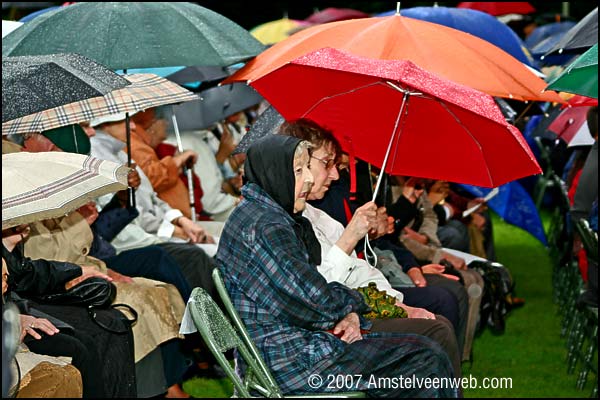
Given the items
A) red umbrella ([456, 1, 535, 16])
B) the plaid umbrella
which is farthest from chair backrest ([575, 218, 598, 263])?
red umbrella ([456, 1, 535, 16])

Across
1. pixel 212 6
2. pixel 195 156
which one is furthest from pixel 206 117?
pixel 212 6

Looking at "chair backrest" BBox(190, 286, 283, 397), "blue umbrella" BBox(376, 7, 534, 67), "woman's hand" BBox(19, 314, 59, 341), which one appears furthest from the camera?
"blue umbrella" BBox(376, 7, 534, 67)

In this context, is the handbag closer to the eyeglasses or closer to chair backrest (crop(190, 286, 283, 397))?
chair backrest (crop(190, 286, 283, 397))

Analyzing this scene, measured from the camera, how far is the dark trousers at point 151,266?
19.6 ft

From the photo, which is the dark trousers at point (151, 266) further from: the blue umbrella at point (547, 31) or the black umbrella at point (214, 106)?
the blue umbrella at point (547, 31)

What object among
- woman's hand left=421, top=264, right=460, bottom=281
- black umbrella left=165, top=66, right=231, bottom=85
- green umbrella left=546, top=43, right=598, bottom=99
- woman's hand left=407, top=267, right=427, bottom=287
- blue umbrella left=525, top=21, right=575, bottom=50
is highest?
green umbrella left=546, top=43, right=598, bottom=99

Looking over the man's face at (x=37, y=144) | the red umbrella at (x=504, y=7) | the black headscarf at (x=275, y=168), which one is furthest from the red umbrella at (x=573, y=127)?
the red umbrella at (x=504, y=7)

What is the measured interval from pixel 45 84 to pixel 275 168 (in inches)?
38.1

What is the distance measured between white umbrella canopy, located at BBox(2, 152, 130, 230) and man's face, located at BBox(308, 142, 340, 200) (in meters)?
0.81

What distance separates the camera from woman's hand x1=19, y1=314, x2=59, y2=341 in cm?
430

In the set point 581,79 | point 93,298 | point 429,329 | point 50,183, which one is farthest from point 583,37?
point 50,183

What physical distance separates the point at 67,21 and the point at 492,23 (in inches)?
136

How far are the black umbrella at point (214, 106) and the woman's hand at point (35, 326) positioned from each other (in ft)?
13.4

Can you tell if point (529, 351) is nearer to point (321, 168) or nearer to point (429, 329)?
point (429, 329)
